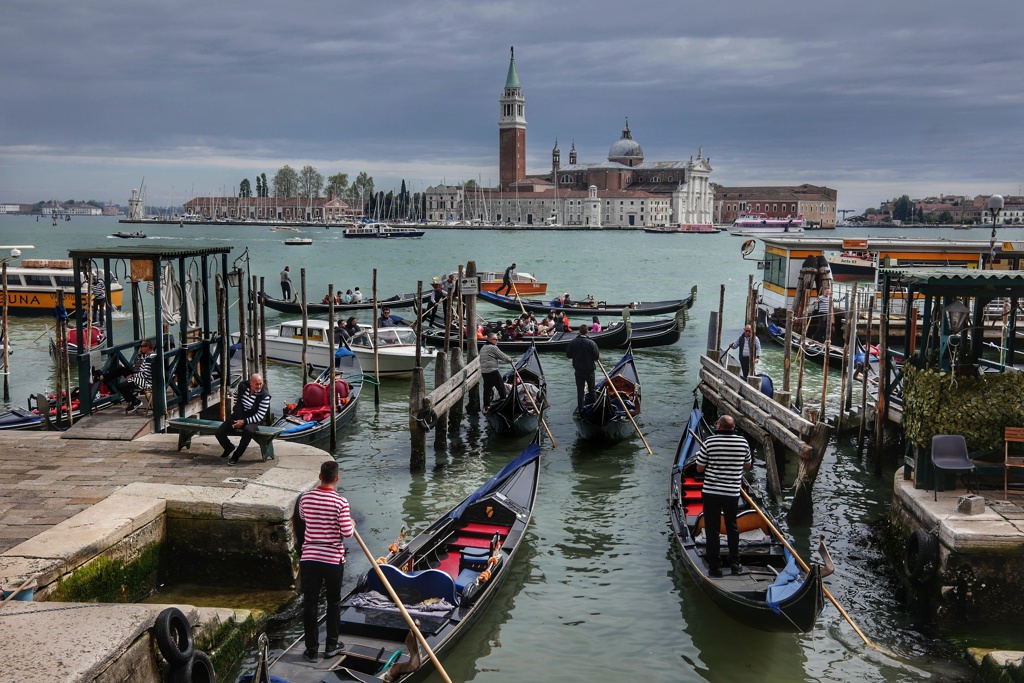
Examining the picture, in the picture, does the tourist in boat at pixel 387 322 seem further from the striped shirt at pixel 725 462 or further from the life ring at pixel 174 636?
the life ring at pixel 174 636

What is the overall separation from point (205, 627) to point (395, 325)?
1515 centimetres

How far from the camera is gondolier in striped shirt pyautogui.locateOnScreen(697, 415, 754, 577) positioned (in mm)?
6918

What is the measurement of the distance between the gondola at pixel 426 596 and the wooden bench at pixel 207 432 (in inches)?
71.0

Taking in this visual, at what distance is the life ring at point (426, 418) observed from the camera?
36.2 feet

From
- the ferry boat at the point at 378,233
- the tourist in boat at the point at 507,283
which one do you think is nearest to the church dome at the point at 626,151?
the ferry boat at the point at 378,233

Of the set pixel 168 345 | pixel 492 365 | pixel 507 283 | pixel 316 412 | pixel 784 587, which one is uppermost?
pixel 168 345

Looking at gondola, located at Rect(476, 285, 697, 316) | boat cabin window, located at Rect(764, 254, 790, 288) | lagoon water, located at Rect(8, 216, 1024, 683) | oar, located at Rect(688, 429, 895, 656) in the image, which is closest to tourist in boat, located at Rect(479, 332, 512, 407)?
lagoon water, located at Rect(8, 216, 1024, 683)

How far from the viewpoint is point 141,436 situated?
914 cm

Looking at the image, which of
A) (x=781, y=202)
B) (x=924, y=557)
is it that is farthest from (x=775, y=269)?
(x=781, y=202)

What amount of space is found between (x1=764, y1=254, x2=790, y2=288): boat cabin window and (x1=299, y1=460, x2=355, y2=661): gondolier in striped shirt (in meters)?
20.6

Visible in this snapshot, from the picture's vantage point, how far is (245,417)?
27.4 ft

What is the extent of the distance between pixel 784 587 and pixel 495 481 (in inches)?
136

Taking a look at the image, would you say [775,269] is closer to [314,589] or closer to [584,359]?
[584,359]

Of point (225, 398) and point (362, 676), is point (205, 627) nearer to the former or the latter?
point (362, 676)
